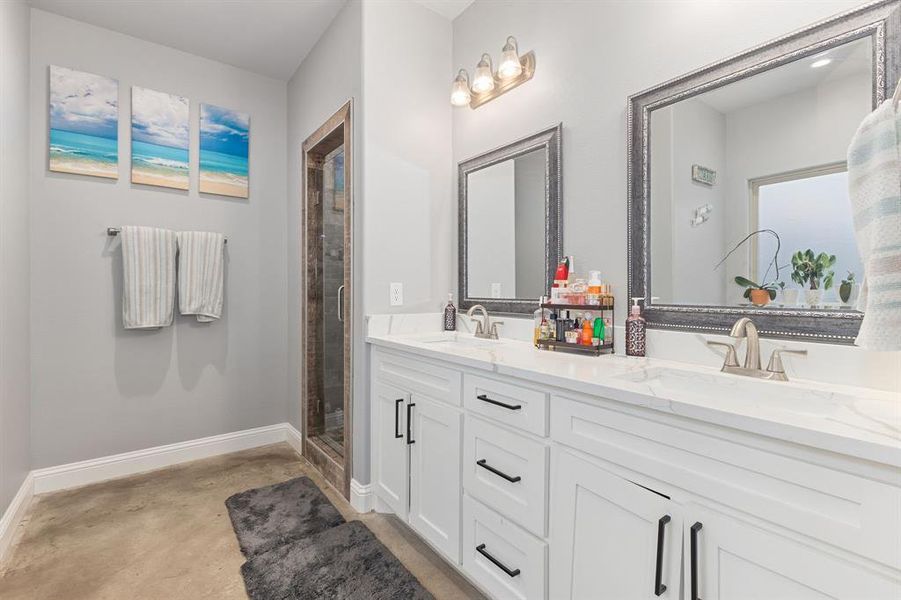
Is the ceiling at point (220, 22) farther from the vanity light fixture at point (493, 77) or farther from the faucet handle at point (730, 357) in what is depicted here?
the faucet handle at point (730, 357)

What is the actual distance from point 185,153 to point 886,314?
3435mm

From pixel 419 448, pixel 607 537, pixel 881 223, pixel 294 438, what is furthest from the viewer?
pixel 294 438

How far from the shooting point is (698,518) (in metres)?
0.89

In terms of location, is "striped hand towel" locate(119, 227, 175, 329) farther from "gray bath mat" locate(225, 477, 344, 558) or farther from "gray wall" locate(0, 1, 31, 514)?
"gray bath mat" locate(225, 477, 344, 558)

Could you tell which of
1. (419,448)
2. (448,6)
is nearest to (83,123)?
(448,6)

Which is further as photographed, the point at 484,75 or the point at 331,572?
the point at 484,75

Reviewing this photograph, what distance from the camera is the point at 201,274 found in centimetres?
280

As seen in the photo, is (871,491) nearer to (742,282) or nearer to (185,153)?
(742,282)

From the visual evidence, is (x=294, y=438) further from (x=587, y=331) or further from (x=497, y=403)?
(x=587, y=331)

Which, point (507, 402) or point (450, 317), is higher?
point (450, 317)

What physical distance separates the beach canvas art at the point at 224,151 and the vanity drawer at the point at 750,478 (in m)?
2.86

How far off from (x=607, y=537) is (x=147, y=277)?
112 inches

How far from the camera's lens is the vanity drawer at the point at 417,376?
63.1 inches

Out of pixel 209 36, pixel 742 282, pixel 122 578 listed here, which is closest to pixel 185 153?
pixel 209 36
